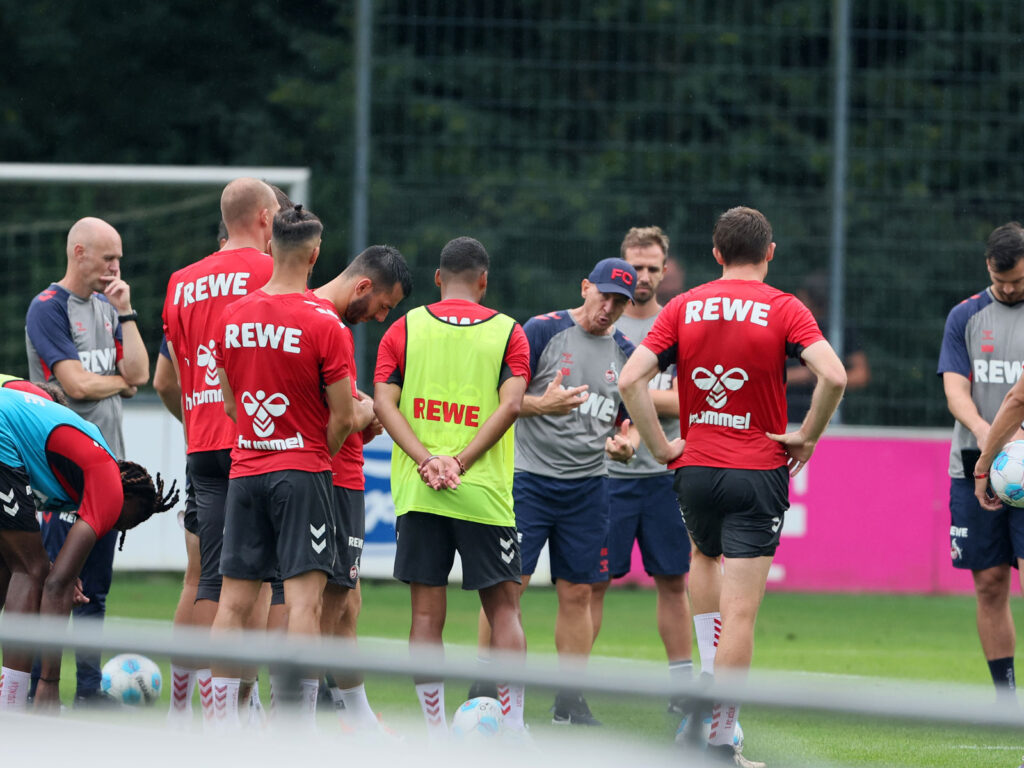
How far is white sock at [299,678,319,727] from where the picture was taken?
2636 millimetres

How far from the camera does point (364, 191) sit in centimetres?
1228

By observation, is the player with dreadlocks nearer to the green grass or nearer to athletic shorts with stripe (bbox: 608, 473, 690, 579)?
the green grass

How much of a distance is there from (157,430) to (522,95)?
4.09 m

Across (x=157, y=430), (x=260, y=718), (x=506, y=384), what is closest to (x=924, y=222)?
(x=157, y=430)

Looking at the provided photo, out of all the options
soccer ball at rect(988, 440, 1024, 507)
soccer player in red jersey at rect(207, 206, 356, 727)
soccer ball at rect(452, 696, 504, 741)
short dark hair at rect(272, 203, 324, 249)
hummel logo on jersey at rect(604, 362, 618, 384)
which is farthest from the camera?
hummel logo on jersey at rect(604, 362, 618, 384)

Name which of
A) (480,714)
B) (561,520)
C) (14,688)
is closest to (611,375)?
(561,520)

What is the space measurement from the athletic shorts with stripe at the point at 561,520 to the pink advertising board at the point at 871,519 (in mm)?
5276

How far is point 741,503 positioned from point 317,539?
5.41ft

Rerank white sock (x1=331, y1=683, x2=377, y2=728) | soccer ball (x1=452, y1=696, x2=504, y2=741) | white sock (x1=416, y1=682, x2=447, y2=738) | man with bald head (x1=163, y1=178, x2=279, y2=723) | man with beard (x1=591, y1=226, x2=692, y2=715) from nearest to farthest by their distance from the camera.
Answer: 1. white sock (x1=416, y1=682, x2=447, y2=738)
2. white sock (x1=331, y1=683, x2=377, y2=728)
3. soccer ball (x1=452, y1=696, x2=504, y2=741)
4. man with bald head (x1=163, y1=178, x2=279, y2=723)
5. man with beard (x1=591, y1=226, x2=692, y2=715)

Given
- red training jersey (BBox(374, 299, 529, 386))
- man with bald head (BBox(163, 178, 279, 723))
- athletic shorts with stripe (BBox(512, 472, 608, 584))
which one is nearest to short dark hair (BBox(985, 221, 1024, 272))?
athletic shorts with stripe (BBox(512, 472, 608, 584))

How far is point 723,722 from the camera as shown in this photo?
8.48 ft

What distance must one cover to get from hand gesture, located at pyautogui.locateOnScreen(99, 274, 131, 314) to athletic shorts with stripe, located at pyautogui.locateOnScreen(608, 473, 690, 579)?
2682 mm

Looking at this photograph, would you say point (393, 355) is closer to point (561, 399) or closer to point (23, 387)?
point (561, 399)

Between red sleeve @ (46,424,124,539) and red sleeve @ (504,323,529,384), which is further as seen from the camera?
red sleeve @ (504,323,529,384)
